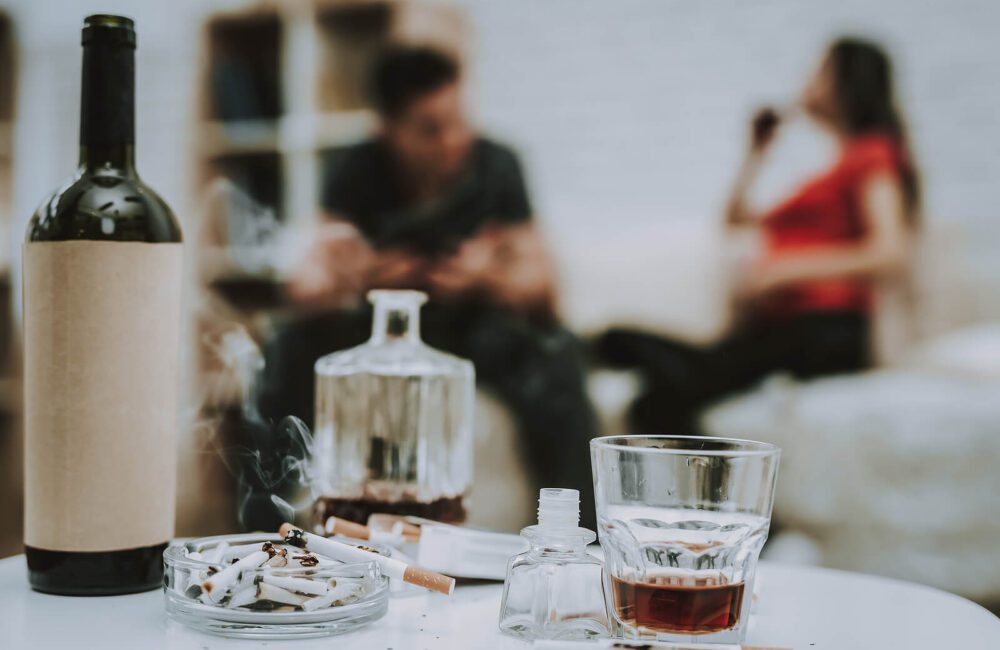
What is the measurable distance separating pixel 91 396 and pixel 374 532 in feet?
0.65

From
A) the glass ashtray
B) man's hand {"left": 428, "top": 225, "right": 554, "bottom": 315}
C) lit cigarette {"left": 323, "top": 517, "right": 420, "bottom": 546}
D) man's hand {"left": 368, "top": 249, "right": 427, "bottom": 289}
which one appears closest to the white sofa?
man's hand {"left": 428, "top": 225, "right": 554, "bottom": 315}

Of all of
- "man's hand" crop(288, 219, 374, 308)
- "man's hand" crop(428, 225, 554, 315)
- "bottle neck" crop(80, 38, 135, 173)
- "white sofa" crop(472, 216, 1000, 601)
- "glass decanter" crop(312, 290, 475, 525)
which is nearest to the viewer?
"bottle neck" crop(80, 38, 135, 173)

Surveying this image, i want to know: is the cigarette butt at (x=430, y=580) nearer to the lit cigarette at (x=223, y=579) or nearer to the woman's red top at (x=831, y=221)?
the lit cigarette at (x=223, y=579)

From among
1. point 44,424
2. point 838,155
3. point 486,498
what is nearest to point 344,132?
point 486,498

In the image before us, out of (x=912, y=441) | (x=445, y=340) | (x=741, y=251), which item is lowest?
(x=912, y=441)

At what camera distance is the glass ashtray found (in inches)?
19.2

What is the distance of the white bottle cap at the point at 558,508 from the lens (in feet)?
1.66

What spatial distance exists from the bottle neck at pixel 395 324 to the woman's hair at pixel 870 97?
1.54 meters

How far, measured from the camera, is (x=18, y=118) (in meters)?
2.69

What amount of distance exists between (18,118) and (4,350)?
68 cm

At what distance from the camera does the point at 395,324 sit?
2.39 feet

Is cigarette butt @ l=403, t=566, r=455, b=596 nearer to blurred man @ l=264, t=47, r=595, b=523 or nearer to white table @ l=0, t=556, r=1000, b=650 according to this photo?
white table @ l=0, t=556, r=1000, b=650

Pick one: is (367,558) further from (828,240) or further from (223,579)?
(828,240)

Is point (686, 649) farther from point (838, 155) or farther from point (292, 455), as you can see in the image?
point (838, 155)
